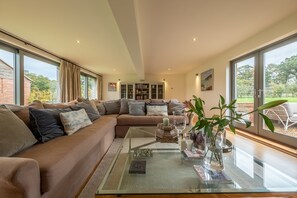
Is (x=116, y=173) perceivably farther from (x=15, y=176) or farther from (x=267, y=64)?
(x=267, y=64)

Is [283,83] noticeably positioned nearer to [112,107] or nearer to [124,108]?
[124,108]

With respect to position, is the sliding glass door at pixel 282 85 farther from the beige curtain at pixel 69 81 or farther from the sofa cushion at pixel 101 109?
the beige curtain at pixel 69 81

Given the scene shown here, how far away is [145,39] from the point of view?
3.80 m

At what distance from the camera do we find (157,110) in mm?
3949

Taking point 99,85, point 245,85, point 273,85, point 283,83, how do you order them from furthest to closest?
point 99,85, point 245,85, point 273,85, point 283,83

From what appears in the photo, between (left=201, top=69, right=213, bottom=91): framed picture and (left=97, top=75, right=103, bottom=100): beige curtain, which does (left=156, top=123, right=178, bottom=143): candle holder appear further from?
(left=97, top=75, right=103, bottom=100): beige curtain

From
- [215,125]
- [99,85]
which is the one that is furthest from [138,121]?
[99,85]

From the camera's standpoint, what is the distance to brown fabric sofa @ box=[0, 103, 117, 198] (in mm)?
916

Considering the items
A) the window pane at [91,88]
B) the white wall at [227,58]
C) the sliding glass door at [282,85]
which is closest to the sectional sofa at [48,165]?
the sliding glass door at [282,85]

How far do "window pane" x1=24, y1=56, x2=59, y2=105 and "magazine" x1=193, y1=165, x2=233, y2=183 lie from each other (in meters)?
4.25

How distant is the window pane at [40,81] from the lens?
4.04 meters

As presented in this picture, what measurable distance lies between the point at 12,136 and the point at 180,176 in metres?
1.38

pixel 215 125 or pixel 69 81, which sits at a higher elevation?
pixel 69 81

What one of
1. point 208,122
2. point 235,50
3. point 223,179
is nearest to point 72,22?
point 208,122
